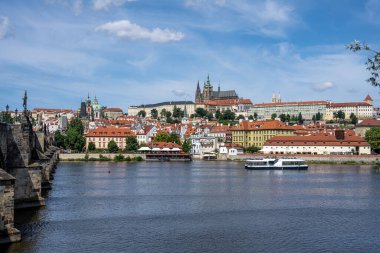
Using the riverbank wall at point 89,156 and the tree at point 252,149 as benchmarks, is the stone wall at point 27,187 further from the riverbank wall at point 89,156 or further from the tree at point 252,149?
the tree at point 252,149

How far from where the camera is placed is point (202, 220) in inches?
1188

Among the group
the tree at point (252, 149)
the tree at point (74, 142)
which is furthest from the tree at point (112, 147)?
the tree at point (252, 149)

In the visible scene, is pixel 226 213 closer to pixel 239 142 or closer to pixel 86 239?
pixel 86 239

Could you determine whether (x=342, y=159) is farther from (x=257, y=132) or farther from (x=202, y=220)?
(x=202, y=220)

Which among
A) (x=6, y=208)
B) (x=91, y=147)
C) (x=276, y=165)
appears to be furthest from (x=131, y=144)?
(x=6, y=208)

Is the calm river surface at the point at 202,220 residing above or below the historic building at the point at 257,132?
below

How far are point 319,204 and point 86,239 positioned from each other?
18508mm

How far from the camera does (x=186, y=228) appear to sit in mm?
27578

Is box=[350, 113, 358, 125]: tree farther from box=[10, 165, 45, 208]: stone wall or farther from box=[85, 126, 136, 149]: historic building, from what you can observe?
box=[10, 165, 45, 208]: stone wall

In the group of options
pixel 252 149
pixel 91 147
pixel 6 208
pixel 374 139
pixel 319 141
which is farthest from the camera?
pixel 252 149

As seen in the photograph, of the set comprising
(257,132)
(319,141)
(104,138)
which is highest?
(257,132)

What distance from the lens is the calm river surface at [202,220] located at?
2370cm

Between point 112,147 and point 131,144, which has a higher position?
point 131,144

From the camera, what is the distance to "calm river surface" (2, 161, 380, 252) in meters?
23.7
